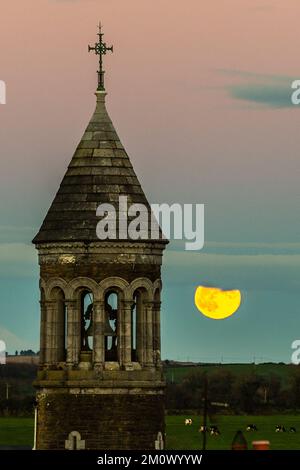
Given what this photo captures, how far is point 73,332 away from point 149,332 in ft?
7.21

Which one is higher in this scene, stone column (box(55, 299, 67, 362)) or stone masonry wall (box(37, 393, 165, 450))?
stone column (box(55, 299, 67, 362))

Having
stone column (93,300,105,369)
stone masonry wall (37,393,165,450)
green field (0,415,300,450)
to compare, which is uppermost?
green field (0,415,300,450)

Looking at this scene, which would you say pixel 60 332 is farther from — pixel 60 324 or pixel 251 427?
pixel 251 427

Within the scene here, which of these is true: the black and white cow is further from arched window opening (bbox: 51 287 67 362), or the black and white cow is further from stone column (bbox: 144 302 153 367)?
arched window opening (bbox: 51 287 67 362)

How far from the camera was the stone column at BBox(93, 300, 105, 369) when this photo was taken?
235ft

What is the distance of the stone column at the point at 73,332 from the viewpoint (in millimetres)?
71938

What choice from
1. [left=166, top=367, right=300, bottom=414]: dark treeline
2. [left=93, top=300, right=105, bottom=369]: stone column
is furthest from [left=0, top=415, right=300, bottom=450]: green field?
[left=93, top=300, right=105, bottom=369]: stone column

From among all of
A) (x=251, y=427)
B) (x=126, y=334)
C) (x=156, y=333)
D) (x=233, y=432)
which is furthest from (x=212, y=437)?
(x=126, y=334)

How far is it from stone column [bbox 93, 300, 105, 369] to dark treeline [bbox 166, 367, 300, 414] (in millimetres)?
24748

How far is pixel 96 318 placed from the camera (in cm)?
7175

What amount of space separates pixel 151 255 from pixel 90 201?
248cm

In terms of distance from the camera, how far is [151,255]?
7262cm

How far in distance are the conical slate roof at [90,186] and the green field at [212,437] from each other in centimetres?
1011

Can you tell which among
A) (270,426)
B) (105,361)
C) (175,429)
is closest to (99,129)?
(105,361)
